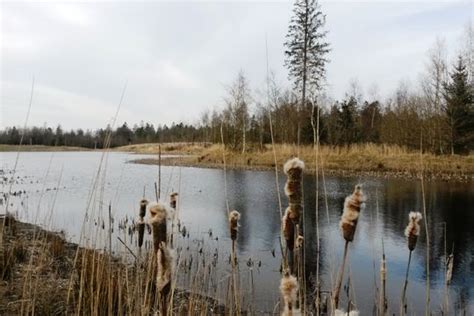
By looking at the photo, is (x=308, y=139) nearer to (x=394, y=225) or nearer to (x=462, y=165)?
(x=462, y=165)

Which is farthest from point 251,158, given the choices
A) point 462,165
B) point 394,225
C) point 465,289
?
point 465,289

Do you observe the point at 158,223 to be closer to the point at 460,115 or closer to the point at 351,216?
the point at 351,216

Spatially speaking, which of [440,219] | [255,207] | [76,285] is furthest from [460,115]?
[76,285]

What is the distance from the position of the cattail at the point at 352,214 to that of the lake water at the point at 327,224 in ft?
4.88

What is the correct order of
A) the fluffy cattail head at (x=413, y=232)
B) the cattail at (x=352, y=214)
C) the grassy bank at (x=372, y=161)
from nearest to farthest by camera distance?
the cattail at (x=352, y=214) < the fluffy cattail head at (x=413, y=232) < the grassy bank at (x=372, y=161)

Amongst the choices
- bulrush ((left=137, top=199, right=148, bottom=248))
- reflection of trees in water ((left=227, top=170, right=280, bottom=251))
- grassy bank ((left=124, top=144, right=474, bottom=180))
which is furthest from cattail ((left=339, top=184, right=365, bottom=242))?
grassy bank ((left=124, top=144, right=474, bottom=180))

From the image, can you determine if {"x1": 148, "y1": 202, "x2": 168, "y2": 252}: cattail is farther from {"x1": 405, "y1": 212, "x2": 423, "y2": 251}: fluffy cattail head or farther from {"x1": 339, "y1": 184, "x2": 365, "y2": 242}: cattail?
{"x1": 405, "y1": 212, "x2": 423, "y2": 251}: fluffy cattail head

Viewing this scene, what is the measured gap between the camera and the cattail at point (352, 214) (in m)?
1.21

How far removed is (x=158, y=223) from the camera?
0.98m

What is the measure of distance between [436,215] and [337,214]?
2.73 meters

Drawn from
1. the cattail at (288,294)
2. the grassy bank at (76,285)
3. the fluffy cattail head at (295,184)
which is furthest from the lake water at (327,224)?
the cattail at (288,294)

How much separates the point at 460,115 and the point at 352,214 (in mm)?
29244

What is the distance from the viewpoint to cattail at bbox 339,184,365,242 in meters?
1.21

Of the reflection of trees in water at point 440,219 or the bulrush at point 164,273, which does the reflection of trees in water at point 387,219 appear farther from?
the bulrush at point 164,273
